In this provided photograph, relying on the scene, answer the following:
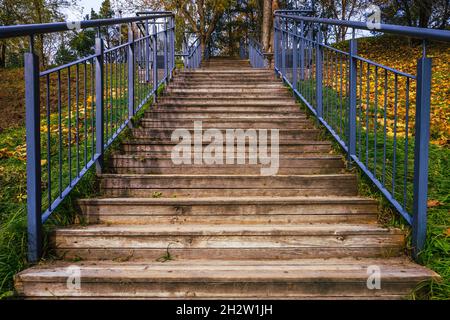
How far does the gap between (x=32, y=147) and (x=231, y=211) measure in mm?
1321

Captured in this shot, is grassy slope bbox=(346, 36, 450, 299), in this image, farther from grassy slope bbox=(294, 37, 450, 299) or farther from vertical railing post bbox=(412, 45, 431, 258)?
vertical railing post bbox=(412, 45, 431, 258)

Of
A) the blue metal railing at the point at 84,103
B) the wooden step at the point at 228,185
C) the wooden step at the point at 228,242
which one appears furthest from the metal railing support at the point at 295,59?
the wooden step at the point at 228,242

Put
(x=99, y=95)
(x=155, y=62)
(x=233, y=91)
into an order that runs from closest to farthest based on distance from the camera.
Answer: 1. (x=99, y=95)
2. (x=155, y=62)
3. (x=233, y=91)

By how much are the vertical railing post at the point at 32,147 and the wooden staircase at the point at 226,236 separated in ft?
0.67

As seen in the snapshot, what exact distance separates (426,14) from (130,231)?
51.3ft

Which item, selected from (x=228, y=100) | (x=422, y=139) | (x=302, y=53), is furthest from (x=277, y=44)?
(x=422, y=139)

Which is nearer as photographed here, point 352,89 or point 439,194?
point 439,194

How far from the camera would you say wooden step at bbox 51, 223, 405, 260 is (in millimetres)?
2533

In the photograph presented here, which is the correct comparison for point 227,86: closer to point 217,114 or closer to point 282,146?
point 217,114

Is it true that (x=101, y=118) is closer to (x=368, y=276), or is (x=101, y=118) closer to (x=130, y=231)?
(x=130, y=231)

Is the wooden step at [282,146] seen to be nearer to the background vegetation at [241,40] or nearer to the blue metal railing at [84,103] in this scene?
the blue metal railing at [84,103]

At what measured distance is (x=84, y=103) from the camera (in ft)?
10.4

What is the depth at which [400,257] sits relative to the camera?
98.1 inches

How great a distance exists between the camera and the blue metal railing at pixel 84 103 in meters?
2.35
